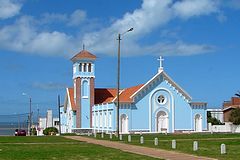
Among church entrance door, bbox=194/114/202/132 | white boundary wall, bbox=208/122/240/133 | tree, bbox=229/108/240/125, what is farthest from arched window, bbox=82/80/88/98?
tree, bbox=229/108/240/125

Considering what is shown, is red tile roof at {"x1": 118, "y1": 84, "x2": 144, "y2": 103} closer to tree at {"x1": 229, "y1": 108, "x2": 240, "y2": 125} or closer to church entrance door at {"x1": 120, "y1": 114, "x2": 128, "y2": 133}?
church entrance door at {"x1": 120, "y1": 114, "x2": 128, "y2": 133}

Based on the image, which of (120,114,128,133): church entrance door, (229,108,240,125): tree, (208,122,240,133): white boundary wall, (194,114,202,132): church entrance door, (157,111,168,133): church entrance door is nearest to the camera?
(120,114,128,133): church entrance door

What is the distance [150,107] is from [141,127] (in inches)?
115

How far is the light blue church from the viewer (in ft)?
225

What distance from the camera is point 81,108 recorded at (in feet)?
246

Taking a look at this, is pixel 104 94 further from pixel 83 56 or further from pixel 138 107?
pixel 138 107

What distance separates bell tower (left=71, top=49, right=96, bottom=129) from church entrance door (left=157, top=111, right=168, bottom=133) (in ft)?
34.5

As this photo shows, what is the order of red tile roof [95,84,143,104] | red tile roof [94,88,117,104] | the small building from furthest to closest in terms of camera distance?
the small building, red tile roof [94,88,117,104], red tile roof [95,84,143,104]

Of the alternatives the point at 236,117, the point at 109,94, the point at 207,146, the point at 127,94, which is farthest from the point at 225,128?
the point at 207,146

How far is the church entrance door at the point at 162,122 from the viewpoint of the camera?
70150mm

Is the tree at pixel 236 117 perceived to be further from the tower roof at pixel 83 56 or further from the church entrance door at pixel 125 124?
the tower roof at pixel 83 56

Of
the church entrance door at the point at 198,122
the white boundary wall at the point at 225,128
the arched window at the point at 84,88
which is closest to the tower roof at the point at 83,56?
the arched window at the point at 84,88

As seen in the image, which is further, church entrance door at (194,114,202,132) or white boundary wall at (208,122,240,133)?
white boundary wall at (208,122,240,133)

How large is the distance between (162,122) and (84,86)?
1255cm
